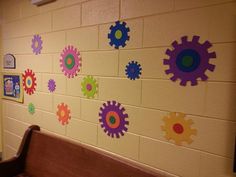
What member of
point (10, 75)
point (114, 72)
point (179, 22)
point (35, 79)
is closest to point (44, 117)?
point (35, 79)

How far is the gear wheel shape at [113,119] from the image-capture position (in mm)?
1151

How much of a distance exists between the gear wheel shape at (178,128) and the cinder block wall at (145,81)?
0.02 meters

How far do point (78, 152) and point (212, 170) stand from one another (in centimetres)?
80

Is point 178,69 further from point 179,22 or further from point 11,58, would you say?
point 11,58

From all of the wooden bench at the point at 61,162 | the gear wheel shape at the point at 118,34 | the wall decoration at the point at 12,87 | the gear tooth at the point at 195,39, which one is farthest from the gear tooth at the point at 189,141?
the wall decoration at the point at 12,87

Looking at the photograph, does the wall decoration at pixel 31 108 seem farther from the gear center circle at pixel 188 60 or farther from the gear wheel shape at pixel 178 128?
the gear center circle at pixel 188 60

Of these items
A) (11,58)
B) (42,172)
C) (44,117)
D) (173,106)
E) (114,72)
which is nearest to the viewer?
(173,106)

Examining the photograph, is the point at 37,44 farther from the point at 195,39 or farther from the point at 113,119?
the point at 195,39

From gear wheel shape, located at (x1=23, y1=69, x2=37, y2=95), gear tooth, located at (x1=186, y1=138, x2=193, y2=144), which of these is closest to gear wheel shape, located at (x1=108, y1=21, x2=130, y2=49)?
gear tooth, located at (x1=186, y1=138, x2=193, y2=144)

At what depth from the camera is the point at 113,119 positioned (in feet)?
3.90

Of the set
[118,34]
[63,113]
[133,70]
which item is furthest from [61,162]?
[118,34]

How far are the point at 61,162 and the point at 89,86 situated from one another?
0.57 metres

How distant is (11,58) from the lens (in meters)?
2.00

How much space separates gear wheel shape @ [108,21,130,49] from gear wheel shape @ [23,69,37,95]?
0.93 meters
